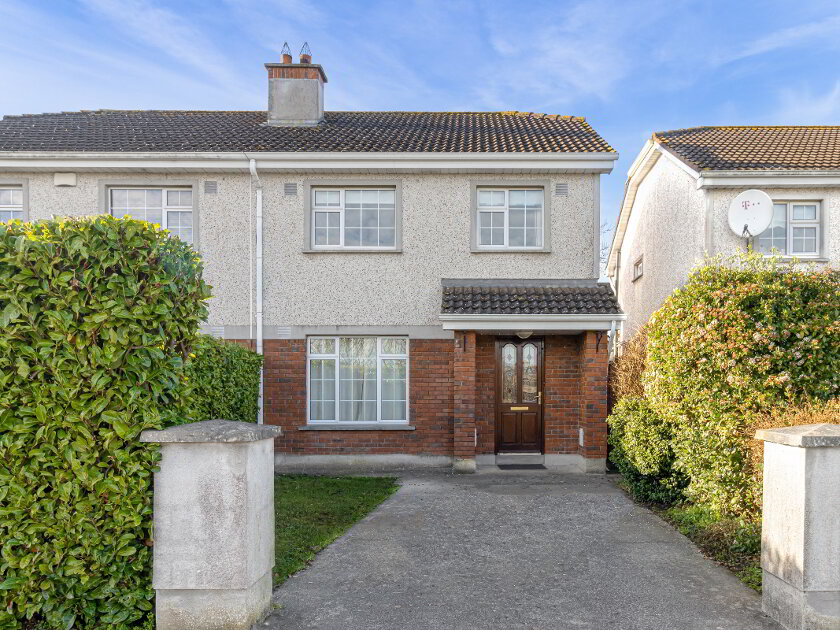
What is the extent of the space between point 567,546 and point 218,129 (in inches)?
415

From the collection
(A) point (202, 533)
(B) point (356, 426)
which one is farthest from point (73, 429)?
(B) point (356, 426)

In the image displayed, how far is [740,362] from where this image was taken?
17.4 ft

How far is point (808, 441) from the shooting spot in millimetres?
3562

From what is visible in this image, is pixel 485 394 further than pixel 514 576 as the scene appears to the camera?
Yes

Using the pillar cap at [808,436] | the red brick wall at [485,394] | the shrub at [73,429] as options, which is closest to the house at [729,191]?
the red brick wall at [485,394]

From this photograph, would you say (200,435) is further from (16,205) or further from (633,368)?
(16,205)

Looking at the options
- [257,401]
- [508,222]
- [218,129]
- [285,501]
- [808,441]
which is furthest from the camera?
[218,129]

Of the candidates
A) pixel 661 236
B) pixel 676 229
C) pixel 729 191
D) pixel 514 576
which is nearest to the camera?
pixel 514 576

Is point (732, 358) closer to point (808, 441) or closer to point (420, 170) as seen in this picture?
point (808, 441)

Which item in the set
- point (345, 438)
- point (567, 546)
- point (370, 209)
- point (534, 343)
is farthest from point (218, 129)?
point (567, 546)

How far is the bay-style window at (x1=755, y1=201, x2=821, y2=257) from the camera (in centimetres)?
1072

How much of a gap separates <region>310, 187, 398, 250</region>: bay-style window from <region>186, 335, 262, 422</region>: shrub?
8.70 ft

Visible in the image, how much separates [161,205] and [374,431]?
5.82 meters

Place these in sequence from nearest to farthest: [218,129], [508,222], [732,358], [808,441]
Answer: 1. [808,441]
2. [732,358]
3. [508,222]
4. [218,129]
